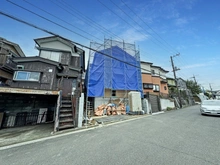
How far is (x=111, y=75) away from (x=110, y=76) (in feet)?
0.57

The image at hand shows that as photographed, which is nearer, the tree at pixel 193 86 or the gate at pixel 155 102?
the gate at pixel 155 102

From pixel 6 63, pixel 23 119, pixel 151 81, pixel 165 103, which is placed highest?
pixel 6 63

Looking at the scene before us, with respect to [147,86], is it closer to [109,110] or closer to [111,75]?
[111,75]

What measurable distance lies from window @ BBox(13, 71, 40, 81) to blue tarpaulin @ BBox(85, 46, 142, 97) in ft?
15.4

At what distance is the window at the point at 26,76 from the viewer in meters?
8.41

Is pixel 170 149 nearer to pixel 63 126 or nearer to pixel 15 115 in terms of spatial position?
pixel 63 126

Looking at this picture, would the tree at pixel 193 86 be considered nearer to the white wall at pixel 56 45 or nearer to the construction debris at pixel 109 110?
the construction debris at pixel 109 110

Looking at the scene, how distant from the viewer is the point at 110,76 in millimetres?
11648

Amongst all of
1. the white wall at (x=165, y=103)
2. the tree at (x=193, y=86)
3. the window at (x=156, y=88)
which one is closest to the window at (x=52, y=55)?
the white wall at (x=165, y=103)

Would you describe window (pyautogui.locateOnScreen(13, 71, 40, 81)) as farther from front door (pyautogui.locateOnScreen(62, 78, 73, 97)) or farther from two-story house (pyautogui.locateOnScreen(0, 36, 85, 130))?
front door (pyautogui.locateOnScreen(62, 78, 73, 97))

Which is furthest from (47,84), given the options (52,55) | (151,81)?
(151,81)

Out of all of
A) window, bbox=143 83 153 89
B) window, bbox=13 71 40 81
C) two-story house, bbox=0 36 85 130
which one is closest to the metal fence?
two-story house, bbox=0 36 85 130

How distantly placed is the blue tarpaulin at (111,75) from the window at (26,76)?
15.4ft

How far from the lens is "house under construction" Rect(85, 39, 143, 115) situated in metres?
10.7
